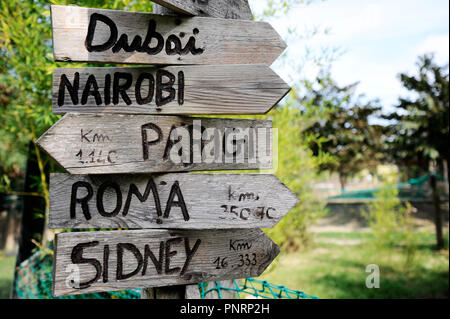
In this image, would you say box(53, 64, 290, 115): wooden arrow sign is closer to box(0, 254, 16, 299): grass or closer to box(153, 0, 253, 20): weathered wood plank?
box(153, 0, 253, 20): weathered wood plank

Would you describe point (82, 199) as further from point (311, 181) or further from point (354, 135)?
point (354, 135)

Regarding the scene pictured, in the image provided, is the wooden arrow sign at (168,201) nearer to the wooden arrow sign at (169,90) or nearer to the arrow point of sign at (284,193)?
the arrow point of sign at (284,193)

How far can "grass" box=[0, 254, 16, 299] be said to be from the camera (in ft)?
17.9

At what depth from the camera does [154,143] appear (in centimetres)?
131

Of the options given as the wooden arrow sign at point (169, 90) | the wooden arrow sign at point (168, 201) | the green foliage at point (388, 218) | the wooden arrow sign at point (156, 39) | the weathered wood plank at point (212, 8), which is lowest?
the green foliage at point (388, 218)

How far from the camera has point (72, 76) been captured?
1269 mm

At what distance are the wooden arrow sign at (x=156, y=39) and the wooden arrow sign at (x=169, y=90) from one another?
0.05 m

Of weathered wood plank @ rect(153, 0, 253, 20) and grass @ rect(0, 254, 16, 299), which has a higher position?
weathered wood plank @ rect(153, 0, 253, 20)

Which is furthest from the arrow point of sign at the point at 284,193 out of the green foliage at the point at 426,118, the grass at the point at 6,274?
the green foliage at the point at 426,118

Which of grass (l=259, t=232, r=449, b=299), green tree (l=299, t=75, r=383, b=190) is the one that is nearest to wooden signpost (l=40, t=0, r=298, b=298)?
grass (l=259, t=232, r=449, b=299)

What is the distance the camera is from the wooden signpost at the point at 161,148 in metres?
1.24

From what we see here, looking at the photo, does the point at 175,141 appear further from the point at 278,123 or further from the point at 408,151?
the point at 408,151

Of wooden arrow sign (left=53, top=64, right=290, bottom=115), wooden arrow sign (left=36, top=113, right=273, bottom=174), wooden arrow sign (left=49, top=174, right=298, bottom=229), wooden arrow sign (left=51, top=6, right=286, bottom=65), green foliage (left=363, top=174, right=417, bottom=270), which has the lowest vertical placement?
green foliage (left=363, top=174, right=417, bottom=270)

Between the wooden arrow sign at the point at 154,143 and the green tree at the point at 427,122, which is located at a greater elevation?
the green tree at the point at 427,122
